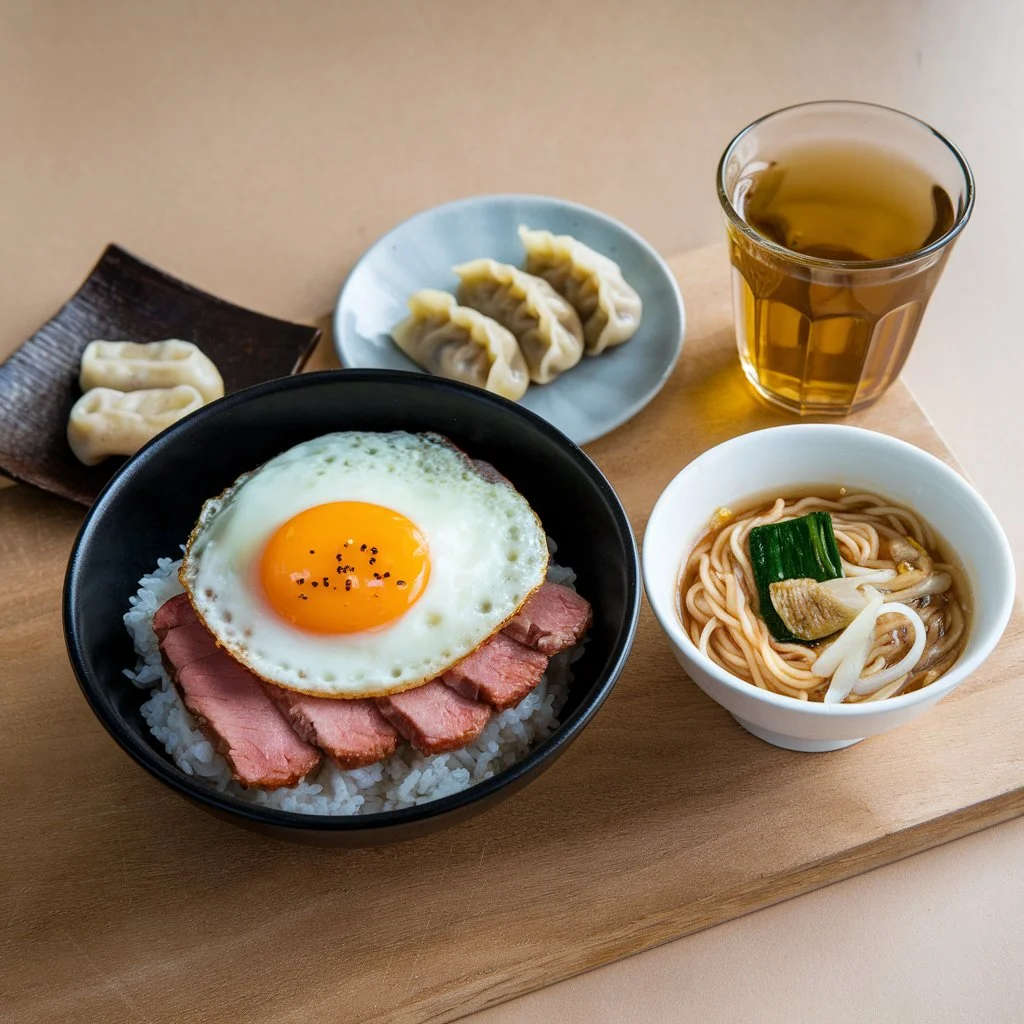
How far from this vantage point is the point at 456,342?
3.25 meters

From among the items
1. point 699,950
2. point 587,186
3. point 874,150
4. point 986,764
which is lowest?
point 699,950

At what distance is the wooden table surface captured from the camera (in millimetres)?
3797

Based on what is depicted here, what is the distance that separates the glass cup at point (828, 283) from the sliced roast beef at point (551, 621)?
3.13 feet

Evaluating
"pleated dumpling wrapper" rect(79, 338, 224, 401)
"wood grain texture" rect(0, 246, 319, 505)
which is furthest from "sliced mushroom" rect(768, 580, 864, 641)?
"pleated dumpling wrapper" rect(79, 338, 224, 401)

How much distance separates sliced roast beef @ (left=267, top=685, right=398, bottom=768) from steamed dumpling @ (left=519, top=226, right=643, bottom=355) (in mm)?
1360

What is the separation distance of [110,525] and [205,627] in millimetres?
297

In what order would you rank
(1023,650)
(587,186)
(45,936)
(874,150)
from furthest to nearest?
(587,186) < (874,150) < (1023,650) < (45,936)

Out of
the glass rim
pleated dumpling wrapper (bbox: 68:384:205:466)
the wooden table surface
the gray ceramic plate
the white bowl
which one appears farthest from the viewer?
the wooden table surface

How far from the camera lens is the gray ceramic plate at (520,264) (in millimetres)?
3127

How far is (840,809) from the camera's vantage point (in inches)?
95.7

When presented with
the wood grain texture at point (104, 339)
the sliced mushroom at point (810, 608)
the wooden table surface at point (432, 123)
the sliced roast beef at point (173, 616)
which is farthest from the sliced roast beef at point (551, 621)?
the wooden table surface at point (432, 123)

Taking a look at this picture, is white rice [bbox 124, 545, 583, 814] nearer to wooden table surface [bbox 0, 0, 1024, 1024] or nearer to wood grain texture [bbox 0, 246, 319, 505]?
wood grain texture [bbox 0, 246, 319, 505]

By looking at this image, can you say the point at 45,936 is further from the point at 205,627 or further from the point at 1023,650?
the point at 1023,650

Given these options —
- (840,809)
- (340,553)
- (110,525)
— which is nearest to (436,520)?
(340,553)
